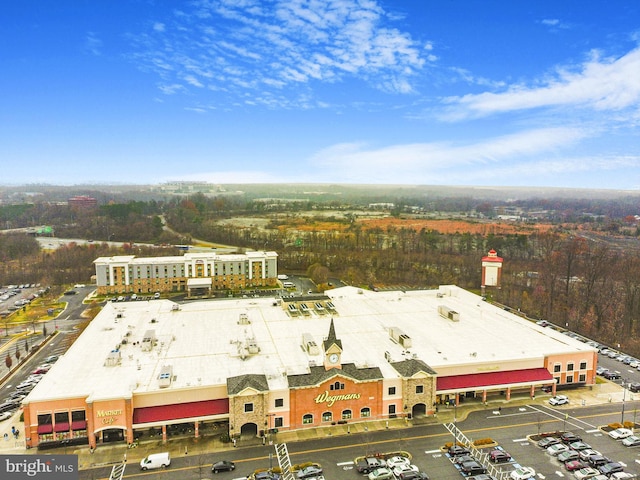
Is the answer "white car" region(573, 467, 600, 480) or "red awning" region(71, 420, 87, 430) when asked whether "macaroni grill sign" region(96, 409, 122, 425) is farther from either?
"white car" region(573, 467, 600, 480)

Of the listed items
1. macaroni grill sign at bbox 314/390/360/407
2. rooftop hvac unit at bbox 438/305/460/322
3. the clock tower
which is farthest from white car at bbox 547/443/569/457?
rooftop hvac unit at bbox 438/305/460/322

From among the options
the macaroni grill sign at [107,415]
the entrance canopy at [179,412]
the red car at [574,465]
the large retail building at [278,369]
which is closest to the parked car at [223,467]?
the large retail building at [278,369]

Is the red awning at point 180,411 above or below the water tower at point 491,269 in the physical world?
below

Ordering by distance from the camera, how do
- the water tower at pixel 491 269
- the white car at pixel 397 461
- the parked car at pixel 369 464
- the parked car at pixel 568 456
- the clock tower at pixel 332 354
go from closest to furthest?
the parked car at pixel 369 464, the white car at pixel 397 461, the parked car at pixel 568 456, the clock tower at pixel 332 354, the water tower at pixel 491 269

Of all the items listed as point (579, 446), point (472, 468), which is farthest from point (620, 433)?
point (472, 468)

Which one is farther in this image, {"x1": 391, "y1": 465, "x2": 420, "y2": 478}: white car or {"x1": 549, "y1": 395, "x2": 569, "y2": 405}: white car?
{"x1": 549, "y1": 395, "x2": 569, "y2": 405}: white car

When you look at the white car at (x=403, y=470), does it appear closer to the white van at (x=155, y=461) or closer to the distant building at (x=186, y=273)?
the white van at (x=155, y=461)
